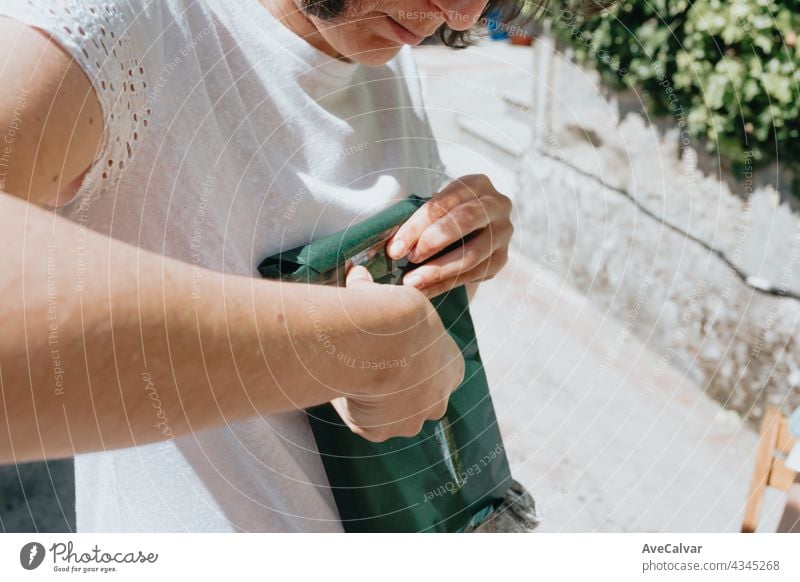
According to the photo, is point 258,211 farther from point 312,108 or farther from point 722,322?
point 722,322

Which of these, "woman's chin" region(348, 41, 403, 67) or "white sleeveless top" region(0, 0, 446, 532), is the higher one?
"woman's chin" region(348, 41, 403, 67)

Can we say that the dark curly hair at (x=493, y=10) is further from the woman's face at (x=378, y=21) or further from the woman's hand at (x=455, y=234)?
the woman's hand at (x=455, y=234)

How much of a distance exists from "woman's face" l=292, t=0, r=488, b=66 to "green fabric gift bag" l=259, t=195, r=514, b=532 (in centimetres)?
10

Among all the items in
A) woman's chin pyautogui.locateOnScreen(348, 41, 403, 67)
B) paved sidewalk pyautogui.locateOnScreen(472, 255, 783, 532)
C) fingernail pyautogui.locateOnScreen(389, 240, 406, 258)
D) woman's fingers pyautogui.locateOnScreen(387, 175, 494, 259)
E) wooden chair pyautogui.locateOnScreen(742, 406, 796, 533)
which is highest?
woman's chin pyautogui.locateOnScreen(348, 41, 403, 67)

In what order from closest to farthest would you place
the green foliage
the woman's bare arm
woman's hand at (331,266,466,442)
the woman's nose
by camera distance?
the woman's bare arm < woman's hand at (331,266,466,442) < the woman's nose < the green foliage

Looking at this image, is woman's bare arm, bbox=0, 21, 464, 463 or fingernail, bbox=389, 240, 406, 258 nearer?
woman's bare arm, bbox=0, 21, 464, 463

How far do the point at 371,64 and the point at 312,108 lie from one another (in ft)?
0.17

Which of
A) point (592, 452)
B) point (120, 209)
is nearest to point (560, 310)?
point (592, 452)

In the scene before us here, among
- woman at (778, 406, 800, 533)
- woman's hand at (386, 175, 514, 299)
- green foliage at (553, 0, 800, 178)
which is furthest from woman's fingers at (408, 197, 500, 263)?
green foliage at (553, 0, 800, 178)

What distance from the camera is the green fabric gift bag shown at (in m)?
0.44

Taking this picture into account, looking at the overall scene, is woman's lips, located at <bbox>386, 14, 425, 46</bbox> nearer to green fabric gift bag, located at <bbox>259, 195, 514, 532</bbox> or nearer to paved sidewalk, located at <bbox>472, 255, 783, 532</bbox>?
green fabric gift bag, located at <bbox>259, 195, 514, 532</bbox>

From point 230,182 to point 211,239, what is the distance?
0.04 m

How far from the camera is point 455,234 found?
1.57ft

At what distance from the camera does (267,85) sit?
46cm
